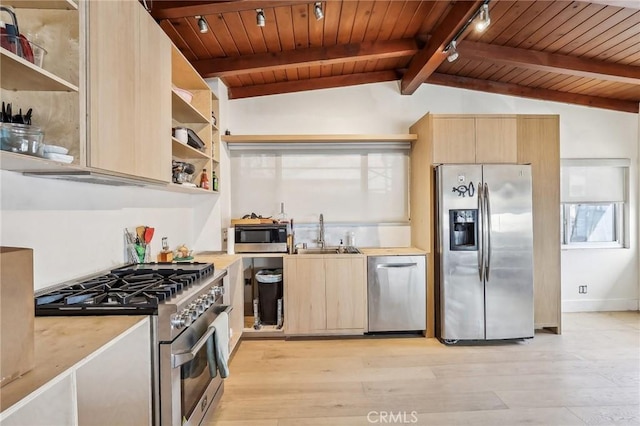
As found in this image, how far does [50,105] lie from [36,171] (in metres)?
0.34

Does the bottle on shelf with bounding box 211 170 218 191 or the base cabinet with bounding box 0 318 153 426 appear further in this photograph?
the bottle on shelf with bounding box 211 170 218 191

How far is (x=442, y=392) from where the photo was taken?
2.34 metres

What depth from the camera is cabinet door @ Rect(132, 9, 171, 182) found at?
1.77m

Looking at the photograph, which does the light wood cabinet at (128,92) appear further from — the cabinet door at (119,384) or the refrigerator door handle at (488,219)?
the refrigerator door handle at (488,219)

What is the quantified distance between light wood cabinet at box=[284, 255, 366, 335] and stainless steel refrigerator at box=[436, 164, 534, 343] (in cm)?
85

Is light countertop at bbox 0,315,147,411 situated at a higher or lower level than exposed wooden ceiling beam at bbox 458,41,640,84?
lower

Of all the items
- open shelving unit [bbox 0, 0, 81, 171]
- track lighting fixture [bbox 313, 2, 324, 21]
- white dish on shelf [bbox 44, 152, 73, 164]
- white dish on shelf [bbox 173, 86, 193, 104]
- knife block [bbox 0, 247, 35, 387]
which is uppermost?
track lighting fixture [bbox 313, 2, 324, 21]

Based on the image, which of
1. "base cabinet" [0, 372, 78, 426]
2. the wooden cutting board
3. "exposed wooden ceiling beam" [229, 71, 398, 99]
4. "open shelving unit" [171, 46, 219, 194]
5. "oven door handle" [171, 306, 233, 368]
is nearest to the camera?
"base cabinet" [0, 372, 78, 426]

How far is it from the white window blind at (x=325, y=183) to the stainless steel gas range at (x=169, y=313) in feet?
6.23

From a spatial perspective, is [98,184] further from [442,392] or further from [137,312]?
[442,392]

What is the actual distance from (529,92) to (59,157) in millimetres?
4762

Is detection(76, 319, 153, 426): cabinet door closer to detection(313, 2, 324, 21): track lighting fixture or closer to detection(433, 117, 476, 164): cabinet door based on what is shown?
detection(313, 2, 324, 21): track lighting fixture

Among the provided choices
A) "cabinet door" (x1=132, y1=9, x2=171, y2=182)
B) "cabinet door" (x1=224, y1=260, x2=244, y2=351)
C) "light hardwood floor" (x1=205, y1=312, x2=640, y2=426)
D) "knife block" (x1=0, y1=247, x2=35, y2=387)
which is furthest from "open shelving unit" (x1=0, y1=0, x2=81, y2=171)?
"cabinet door" (x1=224, y1=260, x2=244, y2=351)

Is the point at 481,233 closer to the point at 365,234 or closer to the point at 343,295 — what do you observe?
the point at 365,234
